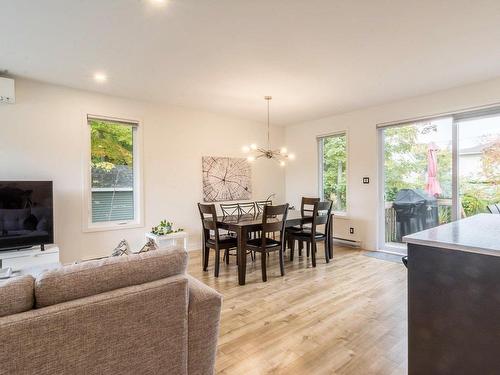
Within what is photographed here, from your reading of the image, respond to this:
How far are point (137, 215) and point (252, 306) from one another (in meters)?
2.65

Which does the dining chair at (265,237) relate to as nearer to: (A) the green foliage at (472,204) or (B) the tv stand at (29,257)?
(B) the tv stand at (29,257)

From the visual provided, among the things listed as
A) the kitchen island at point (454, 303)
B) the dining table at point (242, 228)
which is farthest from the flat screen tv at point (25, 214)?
the kitchen island at point (454, 303)

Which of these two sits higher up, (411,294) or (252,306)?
(411,294)

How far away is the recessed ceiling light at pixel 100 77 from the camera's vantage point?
3463 mm

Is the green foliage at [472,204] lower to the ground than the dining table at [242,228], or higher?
higher

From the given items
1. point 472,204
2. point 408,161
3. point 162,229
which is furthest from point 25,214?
point 472,204

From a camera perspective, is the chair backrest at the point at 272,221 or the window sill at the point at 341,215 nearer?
the chair backrest at the point at 272,221

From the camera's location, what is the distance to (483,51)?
115 inches

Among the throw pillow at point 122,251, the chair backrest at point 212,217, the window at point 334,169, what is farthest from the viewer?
the window at point 334,169

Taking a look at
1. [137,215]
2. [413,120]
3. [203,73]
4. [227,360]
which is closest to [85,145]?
[137,215]

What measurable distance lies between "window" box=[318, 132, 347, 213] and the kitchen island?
3801 millimetres

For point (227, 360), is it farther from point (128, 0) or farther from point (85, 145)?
point (85, 145)

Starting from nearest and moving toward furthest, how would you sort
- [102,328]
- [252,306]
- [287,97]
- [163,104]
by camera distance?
[102,328], [252,306], [287,97], [163,104]

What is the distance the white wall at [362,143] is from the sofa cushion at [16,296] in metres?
4.82
